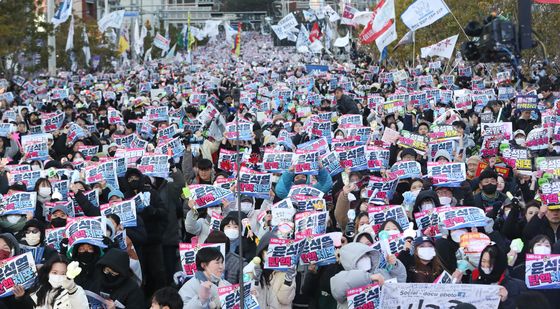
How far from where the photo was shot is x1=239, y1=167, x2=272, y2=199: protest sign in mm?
11750

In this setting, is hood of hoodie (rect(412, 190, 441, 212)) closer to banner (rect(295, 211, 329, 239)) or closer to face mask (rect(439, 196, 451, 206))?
face mask (rect(439, 196, 451, 206))

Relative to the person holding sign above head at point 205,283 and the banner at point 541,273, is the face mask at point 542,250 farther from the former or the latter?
the person holding sign above head at point 205,283

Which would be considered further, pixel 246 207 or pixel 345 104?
pixel 345 104

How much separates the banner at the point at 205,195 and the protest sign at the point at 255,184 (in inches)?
39.9

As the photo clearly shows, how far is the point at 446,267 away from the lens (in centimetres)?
838

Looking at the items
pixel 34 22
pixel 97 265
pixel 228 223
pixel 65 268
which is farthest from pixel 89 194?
pixel 34 22

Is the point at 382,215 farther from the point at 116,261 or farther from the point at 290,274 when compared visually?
the point at 116,261

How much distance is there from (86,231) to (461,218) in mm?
3046

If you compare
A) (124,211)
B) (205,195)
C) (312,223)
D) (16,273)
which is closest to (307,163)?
(205,195)

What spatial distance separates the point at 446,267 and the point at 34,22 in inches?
1443

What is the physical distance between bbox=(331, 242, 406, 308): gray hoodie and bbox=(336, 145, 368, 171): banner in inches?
188

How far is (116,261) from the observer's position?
8125 millimetres

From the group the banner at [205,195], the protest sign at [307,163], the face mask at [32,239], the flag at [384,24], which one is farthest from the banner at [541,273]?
the flag at [384,24]

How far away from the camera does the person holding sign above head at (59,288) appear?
7.42 meters
